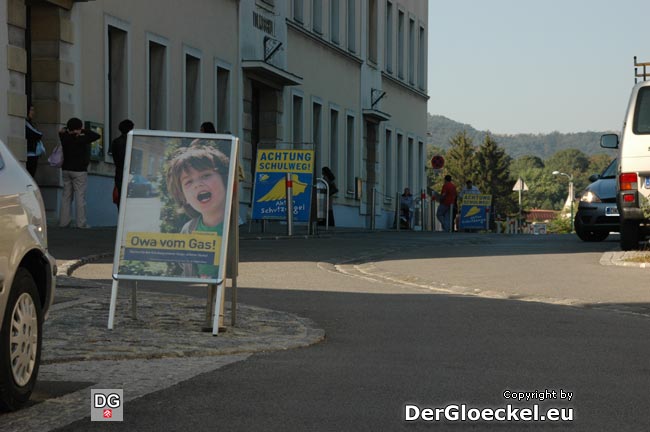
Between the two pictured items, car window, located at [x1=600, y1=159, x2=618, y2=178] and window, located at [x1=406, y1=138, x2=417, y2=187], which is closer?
car window, located at [x1=600, y1=159, x2=618, y2=178]

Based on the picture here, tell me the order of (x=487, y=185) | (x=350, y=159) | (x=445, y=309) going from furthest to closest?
(x=487, y=185)
(x=350, y=159)
(x=445, y=309)

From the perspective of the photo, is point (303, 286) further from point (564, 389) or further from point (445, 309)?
point (564, 389)

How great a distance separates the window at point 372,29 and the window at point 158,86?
20.6 metres

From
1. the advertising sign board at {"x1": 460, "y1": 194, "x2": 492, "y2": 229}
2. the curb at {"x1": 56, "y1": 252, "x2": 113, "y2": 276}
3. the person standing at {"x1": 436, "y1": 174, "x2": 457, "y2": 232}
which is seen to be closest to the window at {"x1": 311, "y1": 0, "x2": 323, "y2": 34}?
the person standing at {"x1": 436, "y1": 174, "x2": 457, "y2": 232}

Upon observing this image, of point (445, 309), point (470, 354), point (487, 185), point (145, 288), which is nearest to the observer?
point (470, 354)

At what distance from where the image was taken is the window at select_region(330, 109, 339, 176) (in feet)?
152

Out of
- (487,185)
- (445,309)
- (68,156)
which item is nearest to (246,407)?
(445,309)

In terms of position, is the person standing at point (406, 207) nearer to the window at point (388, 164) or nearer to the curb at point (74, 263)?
the window at point (388, 164)

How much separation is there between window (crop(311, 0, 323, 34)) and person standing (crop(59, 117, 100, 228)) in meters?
18.9

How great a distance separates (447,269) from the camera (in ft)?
63.9

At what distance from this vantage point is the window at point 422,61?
60500 mm

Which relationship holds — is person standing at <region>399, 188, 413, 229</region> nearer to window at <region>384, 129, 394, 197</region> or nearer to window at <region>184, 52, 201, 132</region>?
window at <region>384, 129, 394, 197</region>

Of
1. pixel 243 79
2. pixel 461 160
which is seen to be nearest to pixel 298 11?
pixel 243 79

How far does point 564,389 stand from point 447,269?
11.3 meters
